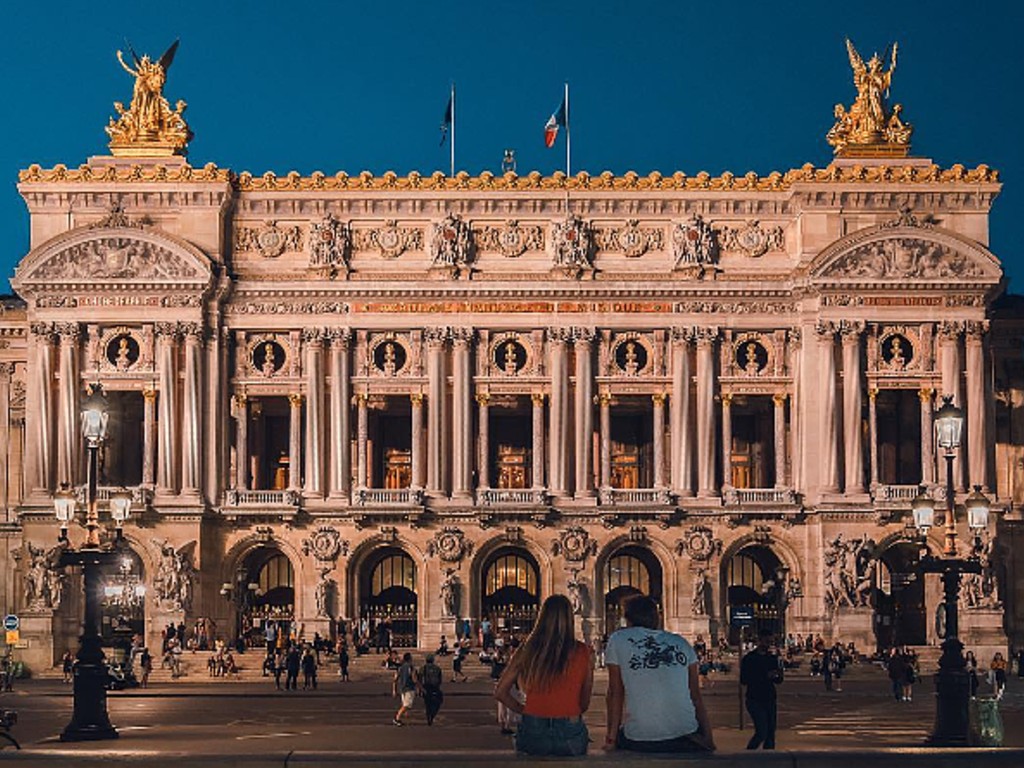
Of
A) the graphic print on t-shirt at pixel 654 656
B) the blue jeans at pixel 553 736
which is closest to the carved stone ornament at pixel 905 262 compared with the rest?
the blue jeans at pixel 553 736

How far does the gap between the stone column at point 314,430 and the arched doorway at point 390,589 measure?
4.08 meters

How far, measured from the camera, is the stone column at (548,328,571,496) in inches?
3494

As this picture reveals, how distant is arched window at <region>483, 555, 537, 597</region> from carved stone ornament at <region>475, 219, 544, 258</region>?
13.1 meters

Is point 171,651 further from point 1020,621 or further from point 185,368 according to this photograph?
point 1020,621

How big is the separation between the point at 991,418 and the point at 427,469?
2389cm

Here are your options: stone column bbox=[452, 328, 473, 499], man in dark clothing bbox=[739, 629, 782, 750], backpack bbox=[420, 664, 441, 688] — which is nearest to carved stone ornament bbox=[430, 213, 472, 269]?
stone column bbox=[452, 328, 473, 499]

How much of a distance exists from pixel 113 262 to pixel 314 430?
10.9 metres

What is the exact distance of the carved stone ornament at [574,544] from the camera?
289 ft

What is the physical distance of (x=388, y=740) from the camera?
44.2 m

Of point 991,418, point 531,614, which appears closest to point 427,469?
point 531,614

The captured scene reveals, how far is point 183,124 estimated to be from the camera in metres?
91.4

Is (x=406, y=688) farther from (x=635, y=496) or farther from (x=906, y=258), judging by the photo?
(x=906, y=258)

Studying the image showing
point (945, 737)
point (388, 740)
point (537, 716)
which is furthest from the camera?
point (388, 740)

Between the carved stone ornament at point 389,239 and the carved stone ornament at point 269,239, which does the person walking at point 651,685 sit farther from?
the carved stone ornament at point 269,239
